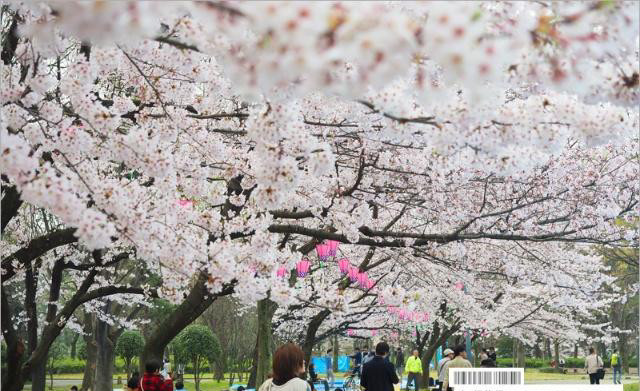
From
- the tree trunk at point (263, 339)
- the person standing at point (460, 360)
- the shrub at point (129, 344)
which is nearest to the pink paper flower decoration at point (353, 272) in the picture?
the tree trunk at point (263, 339)

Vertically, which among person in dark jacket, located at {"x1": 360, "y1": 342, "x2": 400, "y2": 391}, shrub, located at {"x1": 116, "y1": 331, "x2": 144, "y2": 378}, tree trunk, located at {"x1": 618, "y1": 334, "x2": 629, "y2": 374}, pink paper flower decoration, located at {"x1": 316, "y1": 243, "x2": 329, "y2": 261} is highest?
pink paper flower decoration, located at {"x1": 316, "y1": 243, "x2": 329, "y2": 261}

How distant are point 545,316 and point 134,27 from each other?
2085 cm

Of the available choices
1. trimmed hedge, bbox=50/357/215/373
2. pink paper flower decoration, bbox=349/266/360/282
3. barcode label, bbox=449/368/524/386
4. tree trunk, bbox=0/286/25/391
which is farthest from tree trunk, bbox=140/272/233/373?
trimmed hedge, bbox=50/357/215/373

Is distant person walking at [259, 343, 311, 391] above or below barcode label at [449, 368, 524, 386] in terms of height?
above

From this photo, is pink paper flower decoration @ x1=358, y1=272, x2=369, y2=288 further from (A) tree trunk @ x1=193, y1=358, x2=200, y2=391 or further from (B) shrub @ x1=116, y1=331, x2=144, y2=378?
(B) shrub @ x1=116, y1=331, x2=144, y2=378

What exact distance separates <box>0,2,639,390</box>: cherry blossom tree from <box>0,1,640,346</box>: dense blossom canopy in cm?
1

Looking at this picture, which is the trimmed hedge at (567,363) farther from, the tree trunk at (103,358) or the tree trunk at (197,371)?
the tree trunk at (103,358)

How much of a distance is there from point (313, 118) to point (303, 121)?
1.87m

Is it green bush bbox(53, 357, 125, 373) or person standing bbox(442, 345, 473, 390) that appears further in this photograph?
green bush bbox(53, 357, 125, 373)

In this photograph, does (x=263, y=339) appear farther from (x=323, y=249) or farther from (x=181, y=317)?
(x=181, y=317)

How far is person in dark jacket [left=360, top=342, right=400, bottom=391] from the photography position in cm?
884

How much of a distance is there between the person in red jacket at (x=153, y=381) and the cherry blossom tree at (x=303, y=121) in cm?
73

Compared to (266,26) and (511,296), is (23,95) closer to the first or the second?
(266,26)

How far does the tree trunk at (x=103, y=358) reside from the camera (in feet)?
63.7
